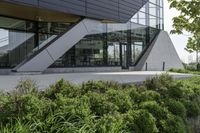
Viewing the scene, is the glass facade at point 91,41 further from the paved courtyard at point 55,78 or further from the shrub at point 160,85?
the shrub at point 160,85

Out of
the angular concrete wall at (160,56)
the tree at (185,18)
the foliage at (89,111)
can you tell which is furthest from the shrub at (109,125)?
the angular concrete wall at (160,56)

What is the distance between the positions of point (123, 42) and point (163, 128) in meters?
29.5

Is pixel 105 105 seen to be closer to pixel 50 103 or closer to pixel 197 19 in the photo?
pixel 50 103

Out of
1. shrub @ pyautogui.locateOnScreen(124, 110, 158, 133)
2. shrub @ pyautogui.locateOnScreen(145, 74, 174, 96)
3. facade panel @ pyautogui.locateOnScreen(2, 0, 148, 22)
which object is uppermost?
facade panel @ pyautogui.locateOnScreen(2, 0, 148, 22)

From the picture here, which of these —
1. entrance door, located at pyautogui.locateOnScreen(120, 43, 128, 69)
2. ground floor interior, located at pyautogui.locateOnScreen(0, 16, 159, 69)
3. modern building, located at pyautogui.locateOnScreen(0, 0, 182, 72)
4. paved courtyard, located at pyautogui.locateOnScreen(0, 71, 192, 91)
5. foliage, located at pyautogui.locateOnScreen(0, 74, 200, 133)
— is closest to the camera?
foliage, located at pyautogui.locateOnScreen(0, 74, 200, 133)

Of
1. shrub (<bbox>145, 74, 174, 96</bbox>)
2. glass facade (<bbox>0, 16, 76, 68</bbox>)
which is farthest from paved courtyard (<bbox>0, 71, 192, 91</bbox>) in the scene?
glass facade (<bbox>0, 16, 76, 68</bbox>)

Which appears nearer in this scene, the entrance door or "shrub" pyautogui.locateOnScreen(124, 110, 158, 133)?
"shrub" pyautogui.locateOnScreen(124, 110, 158, 133)

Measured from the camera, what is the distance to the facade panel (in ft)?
79.4

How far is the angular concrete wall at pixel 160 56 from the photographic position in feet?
126

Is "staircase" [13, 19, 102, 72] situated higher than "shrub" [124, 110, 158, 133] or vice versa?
"staircase" [13, 19, 102, 72]

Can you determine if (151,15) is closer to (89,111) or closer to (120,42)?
(120,42)

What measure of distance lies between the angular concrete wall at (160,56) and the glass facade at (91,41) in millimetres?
734

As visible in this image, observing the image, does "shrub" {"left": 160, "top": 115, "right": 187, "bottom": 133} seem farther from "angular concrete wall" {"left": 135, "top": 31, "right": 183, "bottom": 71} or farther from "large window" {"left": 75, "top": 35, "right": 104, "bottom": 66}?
"angular concrete wall" {"left": 135, "top": 31, "right": 183, "bottom": 71}

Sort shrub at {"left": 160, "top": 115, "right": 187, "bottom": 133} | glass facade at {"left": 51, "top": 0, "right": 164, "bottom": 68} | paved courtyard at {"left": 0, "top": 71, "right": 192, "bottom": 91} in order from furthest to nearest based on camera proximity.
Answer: glass facade at {"left": 51, "top": 0, "right": 164, "bottom": 68}
paved courtyard at {"left": 0, "top": 71, "right": 192, "bottom": 91}
shrub at {"left": 160, "top": 115, "right": 187, "bottom": 133}
